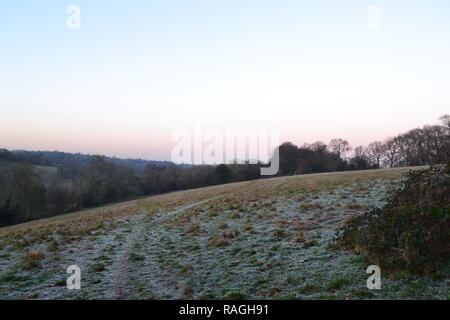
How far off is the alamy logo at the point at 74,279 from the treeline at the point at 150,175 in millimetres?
52989

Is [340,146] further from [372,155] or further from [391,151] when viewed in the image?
[391,151]

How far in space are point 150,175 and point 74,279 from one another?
253 feet

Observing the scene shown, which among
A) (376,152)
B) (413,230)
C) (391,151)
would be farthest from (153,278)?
(376,152)

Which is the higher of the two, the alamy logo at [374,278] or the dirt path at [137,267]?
the alamy logo at [374,278]

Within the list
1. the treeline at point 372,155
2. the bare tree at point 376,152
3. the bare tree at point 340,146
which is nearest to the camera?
the treeline at point 372,155

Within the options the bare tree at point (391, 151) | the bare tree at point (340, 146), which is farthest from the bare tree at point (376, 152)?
the bare tree at point (340, 146)

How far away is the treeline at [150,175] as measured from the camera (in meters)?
57.0

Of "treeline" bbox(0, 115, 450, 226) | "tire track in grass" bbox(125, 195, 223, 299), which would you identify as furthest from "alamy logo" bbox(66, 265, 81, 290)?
"treeline" bbox(0, 115, 450, 226)

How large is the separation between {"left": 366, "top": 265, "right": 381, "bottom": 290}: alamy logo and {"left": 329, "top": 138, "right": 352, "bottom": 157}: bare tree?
8603 centimetres

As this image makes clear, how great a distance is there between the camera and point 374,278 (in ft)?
23.0

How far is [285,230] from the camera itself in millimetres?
13039

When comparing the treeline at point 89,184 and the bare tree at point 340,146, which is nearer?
the treeline at point 89,184

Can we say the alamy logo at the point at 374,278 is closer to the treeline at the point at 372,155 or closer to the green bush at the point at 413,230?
the green bush at the point at 413,230

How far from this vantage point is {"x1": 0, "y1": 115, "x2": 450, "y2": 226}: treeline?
56984mm
